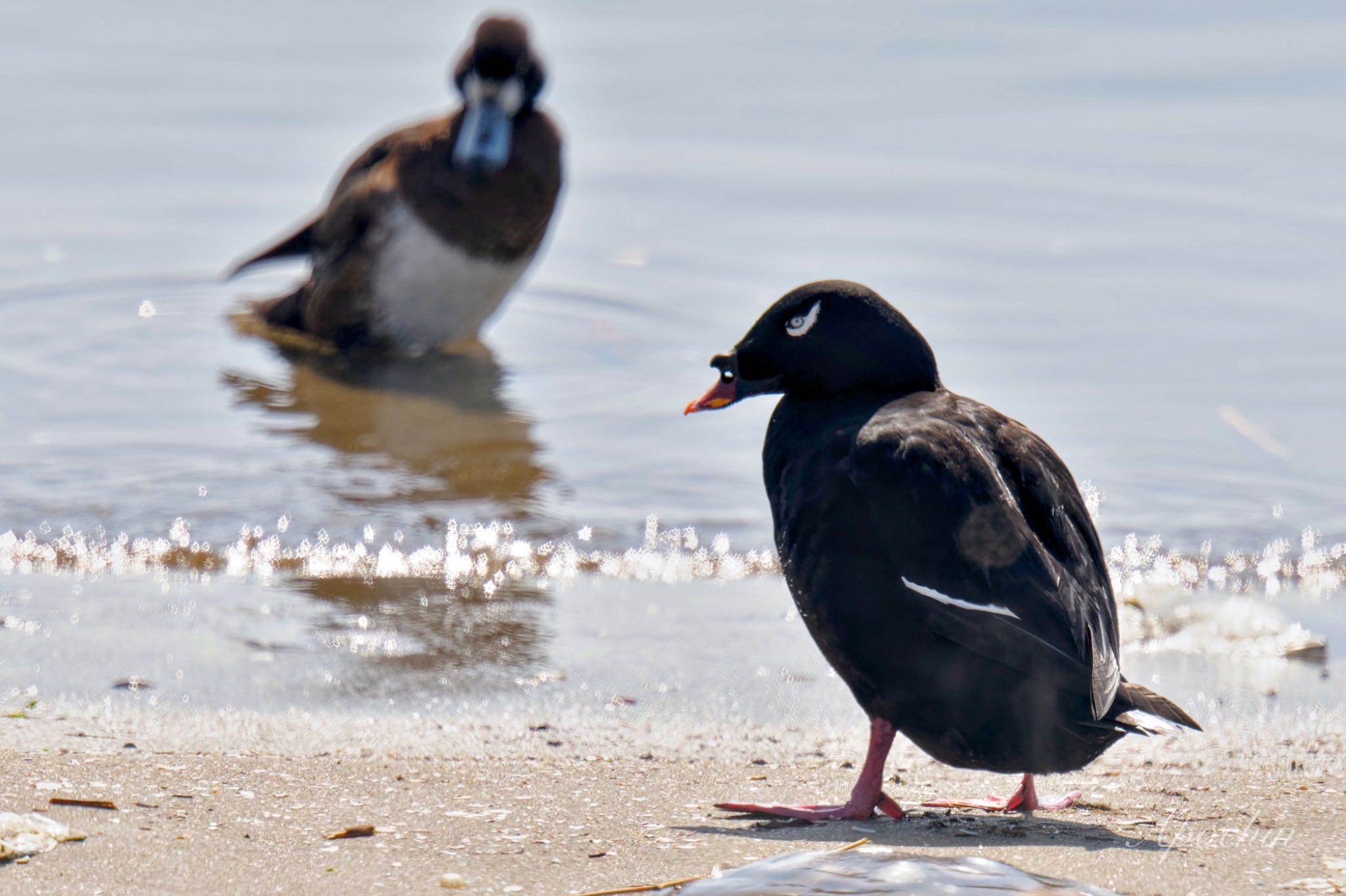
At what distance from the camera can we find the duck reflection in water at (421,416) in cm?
635

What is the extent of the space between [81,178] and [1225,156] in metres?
7.09

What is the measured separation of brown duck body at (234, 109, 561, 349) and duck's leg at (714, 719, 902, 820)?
15.5 ft

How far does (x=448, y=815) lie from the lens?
323 cm

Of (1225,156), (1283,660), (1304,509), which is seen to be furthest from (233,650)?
(1225,156)

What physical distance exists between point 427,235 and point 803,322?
4251mm

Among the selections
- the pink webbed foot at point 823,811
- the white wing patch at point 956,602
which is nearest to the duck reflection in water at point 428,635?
the pink webbed foot at point 823,811

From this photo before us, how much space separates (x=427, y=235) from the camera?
25.5ft

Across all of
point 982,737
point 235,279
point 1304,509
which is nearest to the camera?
point 982,737

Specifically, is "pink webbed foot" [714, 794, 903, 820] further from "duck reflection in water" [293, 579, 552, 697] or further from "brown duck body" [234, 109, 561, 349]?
"brown duck body" [234, 109, 561, 349]

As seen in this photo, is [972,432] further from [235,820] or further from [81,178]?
[81,178]

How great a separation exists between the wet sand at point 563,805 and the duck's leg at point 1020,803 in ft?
0.13

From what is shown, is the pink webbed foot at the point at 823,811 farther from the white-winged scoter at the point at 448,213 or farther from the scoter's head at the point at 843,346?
the white-winged scoter at the point at 448,213

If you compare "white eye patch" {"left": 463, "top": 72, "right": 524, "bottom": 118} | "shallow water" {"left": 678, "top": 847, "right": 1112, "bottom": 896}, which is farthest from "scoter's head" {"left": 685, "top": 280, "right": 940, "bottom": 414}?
"white eye patch" {"left": 463, "top": 72, "right": 524, "bottom": 118}

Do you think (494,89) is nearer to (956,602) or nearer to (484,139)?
(484,139)
